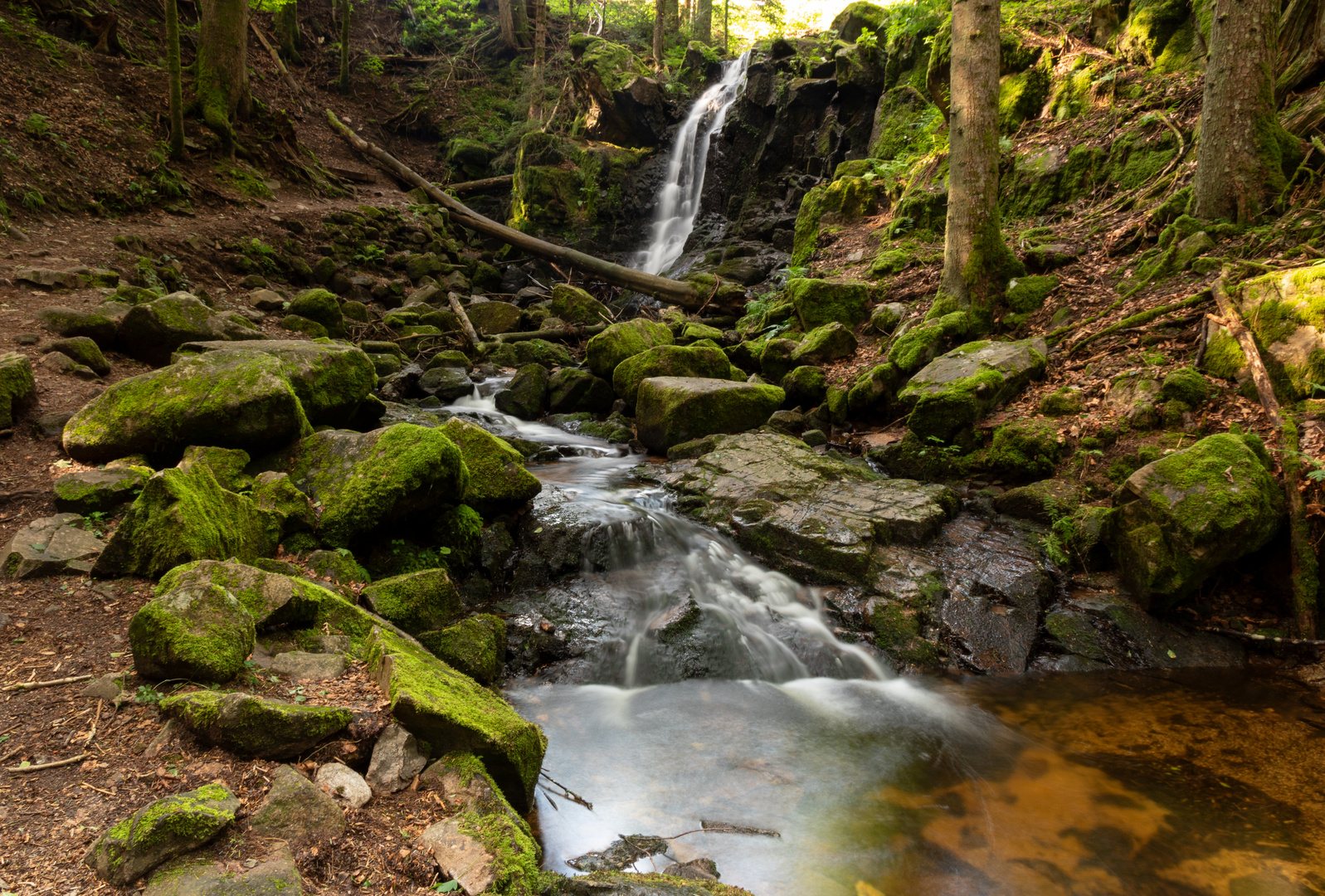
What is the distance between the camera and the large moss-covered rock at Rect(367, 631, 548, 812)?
2617 mm

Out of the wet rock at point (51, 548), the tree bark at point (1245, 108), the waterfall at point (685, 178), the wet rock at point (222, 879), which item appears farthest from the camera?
the waterfall at point (685, 178)

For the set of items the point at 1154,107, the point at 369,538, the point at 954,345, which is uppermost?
the point at 1154,107

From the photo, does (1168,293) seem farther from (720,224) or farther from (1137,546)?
(720,224)

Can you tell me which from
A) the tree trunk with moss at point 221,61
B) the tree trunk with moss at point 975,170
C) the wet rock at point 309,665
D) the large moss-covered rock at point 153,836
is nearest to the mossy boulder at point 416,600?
the wet rock at point 309,665

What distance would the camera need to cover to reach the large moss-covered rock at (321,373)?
19.3 feet

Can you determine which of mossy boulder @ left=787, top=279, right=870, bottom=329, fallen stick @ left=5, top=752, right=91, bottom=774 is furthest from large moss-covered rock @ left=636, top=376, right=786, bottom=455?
fallen stick @ left=5, top=752, right=91, bottom=774

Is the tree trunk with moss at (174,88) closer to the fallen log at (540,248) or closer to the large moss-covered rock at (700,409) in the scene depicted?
the fallen log at (540,248)

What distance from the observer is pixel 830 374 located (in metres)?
9.46

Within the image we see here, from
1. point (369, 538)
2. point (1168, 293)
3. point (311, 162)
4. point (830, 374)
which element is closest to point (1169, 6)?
point (1168, 293)

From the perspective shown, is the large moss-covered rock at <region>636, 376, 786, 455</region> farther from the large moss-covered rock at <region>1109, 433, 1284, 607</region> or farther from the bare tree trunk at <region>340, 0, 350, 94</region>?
the bare tree trunk at <region>340, 0, 350, 94</region>

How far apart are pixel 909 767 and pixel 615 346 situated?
25.2ft

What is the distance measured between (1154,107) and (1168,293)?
14.0 ft

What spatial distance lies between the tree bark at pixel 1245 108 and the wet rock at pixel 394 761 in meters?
8.73

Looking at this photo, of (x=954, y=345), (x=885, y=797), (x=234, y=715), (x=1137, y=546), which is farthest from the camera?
(x=954, y=345)
